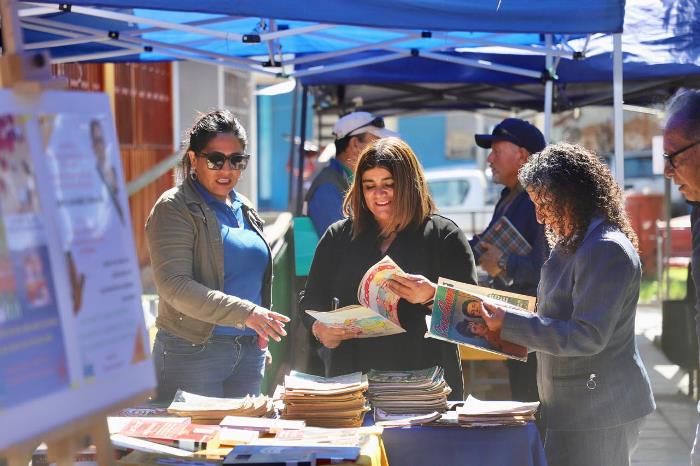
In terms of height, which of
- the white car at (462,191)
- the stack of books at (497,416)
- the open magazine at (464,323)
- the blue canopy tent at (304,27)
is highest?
the blue canopy tent at (304,27)

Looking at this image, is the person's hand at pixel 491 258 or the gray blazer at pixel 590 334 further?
the person's hand at pixel 491 258

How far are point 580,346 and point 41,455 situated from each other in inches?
68.0

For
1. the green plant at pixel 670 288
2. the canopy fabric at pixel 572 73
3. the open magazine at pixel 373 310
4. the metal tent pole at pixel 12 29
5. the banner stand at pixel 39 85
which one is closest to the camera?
the banner stand at pixel 39 85

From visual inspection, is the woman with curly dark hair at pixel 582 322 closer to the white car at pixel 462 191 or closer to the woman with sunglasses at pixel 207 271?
the woman with sunglasses at pixel 207 271

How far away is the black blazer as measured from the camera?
4.16 metres

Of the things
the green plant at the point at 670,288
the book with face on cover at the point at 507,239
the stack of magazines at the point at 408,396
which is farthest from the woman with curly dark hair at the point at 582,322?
the green plant at the point at 670,288

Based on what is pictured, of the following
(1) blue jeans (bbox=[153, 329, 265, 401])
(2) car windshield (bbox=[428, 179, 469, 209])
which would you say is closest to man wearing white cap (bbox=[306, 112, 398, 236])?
(1) blue jeans (bbox=[153, 329, 265, 401])

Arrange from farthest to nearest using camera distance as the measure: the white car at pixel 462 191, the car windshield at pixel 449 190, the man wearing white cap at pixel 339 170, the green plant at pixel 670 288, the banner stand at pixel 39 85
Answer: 1. the car windshield at pixel 449 190
2. the white car at pixel 462 191
3. the green plant at pixel 670 288
4. the man wearing white cap at pixel 339 170
5. the banner stand at pixel 39 85

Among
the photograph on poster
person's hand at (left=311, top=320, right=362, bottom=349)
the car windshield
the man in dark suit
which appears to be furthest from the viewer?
the car windshield

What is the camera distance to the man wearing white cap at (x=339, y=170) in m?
6.29

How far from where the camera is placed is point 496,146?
5.79 metres

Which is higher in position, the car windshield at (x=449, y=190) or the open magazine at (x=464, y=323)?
the open magazine at (x=464, y=323)

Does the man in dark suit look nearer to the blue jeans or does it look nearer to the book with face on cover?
the blue jeans

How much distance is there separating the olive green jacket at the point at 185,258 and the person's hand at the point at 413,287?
0.65m
